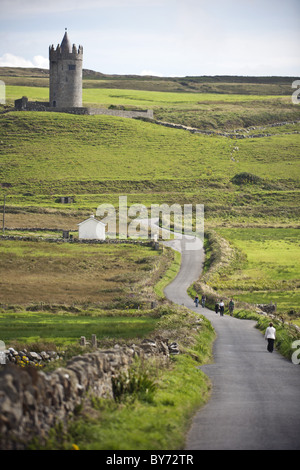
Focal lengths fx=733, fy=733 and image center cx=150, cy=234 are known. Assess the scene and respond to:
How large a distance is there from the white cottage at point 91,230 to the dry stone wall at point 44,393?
68.7 m

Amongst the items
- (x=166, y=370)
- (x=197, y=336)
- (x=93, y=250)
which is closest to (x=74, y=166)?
(x=93, y=250)

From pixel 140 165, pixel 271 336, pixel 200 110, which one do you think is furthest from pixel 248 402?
pixel 200 110

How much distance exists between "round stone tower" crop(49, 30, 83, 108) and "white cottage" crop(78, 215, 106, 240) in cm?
7323

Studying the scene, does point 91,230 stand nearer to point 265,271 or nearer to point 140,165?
point 265,271

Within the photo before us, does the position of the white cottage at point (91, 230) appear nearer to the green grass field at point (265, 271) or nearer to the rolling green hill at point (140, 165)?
the green grass field at point (265, 271)

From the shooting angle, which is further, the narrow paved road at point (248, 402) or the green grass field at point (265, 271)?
the green grass field at point (265, 271)

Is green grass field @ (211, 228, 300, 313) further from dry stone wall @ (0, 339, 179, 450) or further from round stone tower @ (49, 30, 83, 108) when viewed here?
round stone tower @ (49, 30, 83, 108)

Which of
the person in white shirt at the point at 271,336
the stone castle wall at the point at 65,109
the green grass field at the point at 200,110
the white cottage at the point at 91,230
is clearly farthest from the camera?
the green grass field at the point at 200,110

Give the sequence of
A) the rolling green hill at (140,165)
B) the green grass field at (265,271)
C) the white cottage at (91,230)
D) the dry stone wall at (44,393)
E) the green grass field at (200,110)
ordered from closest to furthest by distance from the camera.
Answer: the dry stone wall at (44,393) → the green grass field at (265,271) → the white cottage at (91,230) → the rolling green hill at (140,165) → the green grass field at (200,110)

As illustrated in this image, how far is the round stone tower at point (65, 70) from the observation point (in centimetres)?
15000

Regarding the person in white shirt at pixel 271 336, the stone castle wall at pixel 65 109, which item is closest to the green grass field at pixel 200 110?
the stone castle wall at pixel 65 109

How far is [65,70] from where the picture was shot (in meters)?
151

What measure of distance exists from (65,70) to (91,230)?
73.9 m
